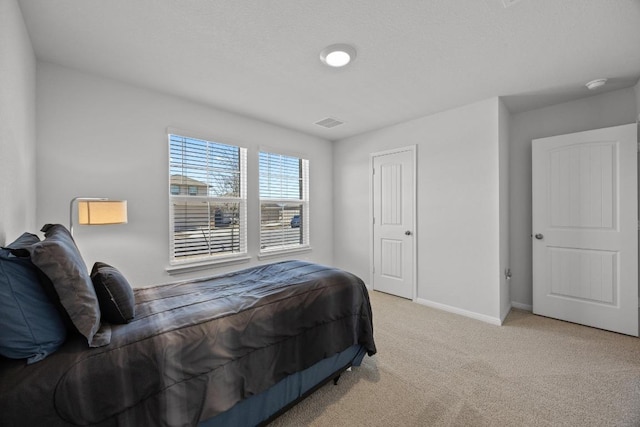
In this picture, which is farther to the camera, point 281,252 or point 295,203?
point 295,203

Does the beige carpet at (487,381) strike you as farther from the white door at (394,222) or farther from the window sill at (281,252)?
the window sill at (281,252)

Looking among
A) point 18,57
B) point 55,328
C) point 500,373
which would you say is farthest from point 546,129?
point 18,57

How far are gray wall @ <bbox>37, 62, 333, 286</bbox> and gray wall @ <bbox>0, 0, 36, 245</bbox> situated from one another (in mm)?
153

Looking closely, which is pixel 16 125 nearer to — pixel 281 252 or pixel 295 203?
pixel 281 252

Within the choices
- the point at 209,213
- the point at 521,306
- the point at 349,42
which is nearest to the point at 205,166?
the point at 209,213

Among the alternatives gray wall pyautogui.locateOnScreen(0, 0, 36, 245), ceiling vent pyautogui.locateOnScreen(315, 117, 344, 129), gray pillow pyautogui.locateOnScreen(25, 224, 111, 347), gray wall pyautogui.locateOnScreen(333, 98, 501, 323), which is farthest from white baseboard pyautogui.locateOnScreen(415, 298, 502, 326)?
gray wall pyautogui.locateOnScreen(0, 0, 36, 245)

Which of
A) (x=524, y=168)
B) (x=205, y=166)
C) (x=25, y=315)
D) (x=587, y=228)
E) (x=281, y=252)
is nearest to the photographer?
(x=25, y=315)

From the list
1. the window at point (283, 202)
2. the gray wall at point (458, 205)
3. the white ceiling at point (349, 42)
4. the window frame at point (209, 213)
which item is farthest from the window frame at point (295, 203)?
the gray wall at point (458, 205)

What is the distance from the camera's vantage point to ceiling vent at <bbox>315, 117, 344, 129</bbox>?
368 centimetres

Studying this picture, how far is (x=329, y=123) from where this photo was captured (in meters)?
3.80

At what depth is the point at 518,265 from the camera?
346 cm

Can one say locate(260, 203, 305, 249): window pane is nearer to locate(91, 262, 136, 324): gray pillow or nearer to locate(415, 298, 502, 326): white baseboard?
locate(415, 298, 502, 326): white baseboard

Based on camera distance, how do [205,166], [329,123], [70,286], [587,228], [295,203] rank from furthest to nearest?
[295,203] < [329,123] < [205,166] < [587,228] < [70,286]

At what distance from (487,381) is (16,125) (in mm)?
3681
